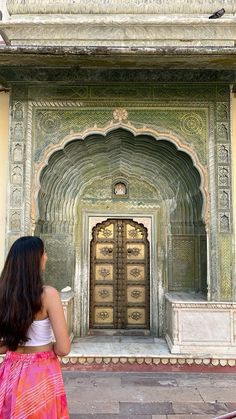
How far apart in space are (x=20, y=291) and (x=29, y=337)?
0.94 feet

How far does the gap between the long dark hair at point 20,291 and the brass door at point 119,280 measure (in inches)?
169

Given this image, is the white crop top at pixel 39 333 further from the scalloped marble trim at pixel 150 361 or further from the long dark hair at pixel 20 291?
the scalloped marble trim at pixel 150 361

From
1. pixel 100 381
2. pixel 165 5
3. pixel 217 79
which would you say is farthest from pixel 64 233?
pixel 165 5

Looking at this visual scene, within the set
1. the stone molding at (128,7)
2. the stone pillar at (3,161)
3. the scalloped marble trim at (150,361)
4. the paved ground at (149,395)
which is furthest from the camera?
the stone molding at (128,7)

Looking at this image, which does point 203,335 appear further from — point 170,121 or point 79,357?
point 170,121

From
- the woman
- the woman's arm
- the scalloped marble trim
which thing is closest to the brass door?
the scalloped marble trim

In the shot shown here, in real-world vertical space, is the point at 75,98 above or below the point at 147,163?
above

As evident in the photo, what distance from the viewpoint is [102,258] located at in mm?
6188

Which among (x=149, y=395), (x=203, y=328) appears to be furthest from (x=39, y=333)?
(x=203, y=328)

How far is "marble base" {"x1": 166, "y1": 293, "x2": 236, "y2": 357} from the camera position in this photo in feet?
16.2

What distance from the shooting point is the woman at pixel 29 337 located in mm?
1817

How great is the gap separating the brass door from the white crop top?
13.8 feet

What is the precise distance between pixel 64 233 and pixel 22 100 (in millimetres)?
2177

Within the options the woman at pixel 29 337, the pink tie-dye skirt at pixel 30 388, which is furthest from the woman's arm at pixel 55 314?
the pink tie-dye skirt at pixel 30 388
